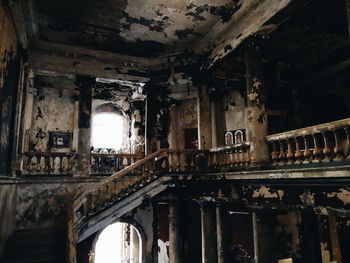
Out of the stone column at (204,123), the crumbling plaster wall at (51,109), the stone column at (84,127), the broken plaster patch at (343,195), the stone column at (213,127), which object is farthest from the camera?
the crumbling plaster wall at (51,109)

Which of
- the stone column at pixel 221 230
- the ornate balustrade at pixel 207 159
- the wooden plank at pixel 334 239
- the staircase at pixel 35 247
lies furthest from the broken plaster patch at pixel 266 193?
the staircase at pixel 35 247

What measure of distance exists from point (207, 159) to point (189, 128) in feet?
15.8

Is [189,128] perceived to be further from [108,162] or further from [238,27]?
[238,27]

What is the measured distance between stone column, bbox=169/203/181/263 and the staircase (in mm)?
3941

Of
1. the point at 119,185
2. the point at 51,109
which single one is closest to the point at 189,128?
the point at 119,185

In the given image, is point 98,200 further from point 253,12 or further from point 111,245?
point 111,245

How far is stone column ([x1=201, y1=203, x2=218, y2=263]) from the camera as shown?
8.95 metres

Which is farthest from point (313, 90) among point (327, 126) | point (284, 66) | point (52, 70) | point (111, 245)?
point (111, 245)

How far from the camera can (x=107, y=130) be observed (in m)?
15.9

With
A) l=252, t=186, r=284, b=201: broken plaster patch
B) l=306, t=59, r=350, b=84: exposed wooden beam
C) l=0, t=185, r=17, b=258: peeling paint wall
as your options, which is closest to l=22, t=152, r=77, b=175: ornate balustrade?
l=0, t=185, r=17, b=258: peeling paint wall

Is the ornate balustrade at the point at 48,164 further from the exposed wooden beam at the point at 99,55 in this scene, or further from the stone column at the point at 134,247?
the stone column at the point at 134,247

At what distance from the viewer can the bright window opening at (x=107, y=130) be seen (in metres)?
15.6

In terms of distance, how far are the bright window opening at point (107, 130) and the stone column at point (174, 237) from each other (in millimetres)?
7213

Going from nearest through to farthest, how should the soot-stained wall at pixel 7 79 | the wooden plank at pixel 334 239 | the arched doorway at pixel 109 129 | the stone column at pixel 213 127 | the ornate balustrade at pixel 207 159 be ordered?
the soot-stained wall at pixel 7 79 → the ornate balustrade at pixel 207 159 → the wooden plank at pixel 334 239 → the stone column at pixel 213 127 → the arched doorway at pixel 109 129
